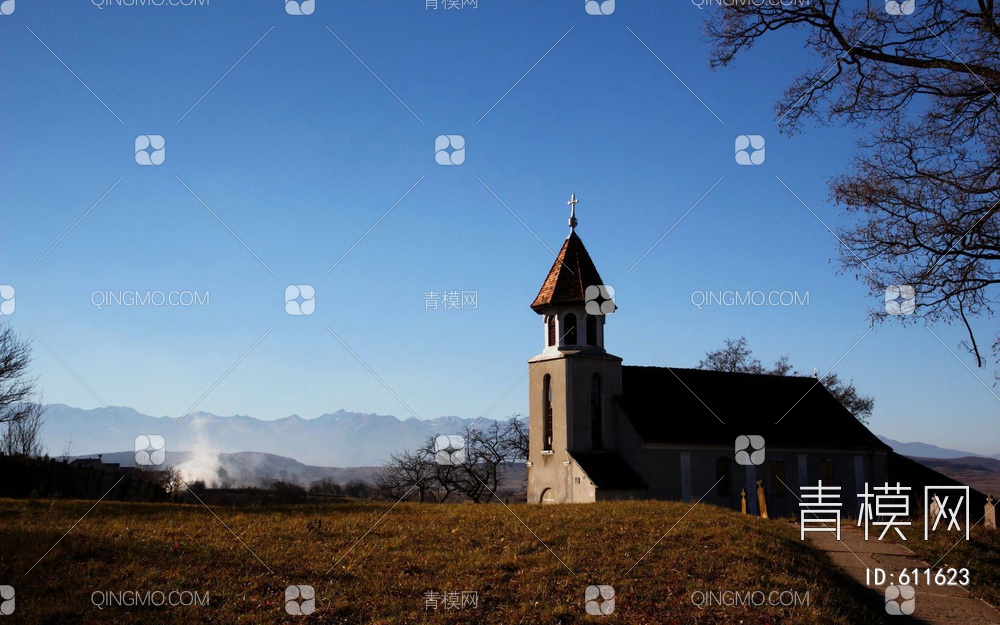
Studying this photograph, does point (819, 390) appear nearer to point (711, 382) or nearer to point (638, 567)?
point (711, 382)

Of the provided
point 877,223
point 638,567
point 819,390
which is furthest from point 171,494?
point 819,390

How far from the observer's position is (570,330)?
36.2 m

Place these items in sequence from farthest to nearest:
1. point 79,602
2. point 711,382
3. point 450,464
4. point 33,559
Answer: point 450,464 < point 711,382 < point 33,559 < point 79,602

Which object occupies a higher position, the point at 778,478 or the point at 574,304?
the point at 574,304

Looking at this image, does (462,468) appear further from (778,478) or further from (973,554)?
(973,554)

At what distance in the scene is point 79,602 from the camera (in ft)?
43.3

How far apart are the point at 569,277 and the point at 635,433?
728cm

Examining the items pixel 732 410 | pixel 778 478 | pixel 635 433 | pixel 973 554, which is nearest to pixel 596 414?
pixel 635 433

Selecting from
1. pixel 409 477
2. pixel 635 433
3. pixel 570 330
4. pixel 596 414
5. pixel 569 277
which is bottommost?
pixel 409 477

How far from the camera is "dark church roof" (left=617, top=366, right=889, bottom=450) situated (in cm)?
3584

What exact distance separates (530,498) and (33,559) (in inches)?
944

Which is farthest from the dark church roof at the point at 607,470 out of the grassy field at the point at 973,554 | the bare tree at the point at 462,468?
the bare tree at the point at 462,468

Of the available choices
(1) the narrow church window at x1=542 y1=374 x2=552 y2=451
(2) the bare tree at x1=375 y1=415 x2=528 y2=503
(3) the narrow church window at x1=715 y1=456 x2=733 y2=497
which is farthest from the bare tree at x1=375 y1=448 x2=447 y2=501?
(3) the narrow church window at x1=715 y1=456 x2=733 y2=497

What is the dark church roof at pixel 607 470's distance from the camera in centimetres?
3306
